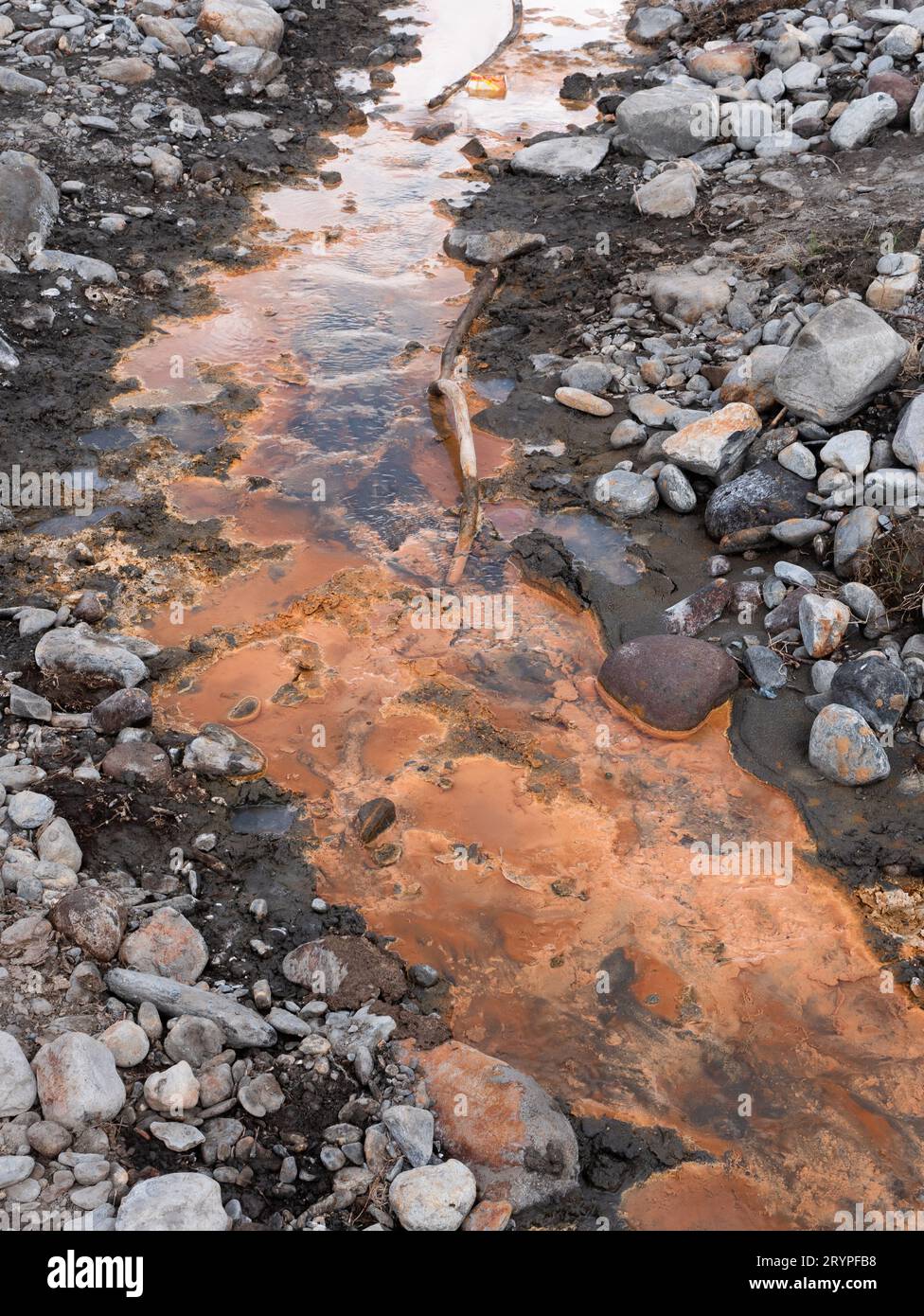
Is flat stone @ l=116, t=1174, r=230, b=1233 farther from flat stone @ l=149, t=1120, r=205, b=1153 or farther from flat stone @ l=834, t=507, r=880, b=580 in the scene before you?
flat stone @ l=834, t=507, r=880, b=580

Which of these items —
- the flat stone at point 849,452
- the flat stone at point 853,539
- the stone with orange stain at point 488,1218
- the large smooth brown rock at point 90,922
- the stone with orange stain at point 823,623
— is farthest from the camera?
the flat stone at point 849,452

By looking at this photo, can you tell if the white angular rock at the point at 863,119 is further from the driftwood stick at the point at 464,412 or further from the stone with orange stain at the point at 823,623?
the stone with orange stain at the point at 823,623

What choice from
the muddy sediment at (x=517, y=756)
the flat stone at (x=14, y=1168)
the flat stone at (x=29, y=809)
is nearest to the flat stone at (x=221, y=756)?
the muddy sediment at (x=517, y=756)

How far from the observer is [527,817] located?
5.45m

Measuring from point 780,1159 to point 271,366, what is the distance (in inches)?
276

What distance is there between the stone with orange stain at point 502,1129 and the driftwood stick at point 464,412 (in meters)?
3.48

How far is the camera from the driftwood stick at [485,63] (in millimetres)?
13461

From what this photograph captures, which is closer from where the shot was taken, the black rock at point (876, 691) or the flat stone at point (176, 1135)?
the flat stone at point (176, 1135)

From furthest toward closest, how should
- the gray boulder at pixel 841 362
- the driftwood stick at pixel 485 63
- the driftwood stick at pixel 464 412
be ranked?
the driftwood stick at pixel 485 63
the driftwood stick at pixel 464 412
the gray boulder at pixel 841 362

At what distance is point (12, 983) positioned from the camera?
13.1ft

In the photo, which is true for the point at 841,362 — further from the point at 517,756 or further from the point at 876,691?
the point at 517,756

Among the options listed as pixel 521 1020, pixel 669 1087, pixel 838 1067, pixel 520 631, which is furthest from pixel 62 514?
pixel 838 1067

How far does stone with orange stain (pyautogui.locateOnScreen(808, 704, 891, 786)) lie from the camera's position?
5.42 m

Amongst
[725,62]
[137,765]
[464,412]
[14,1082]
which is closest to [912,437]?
[464,412]
